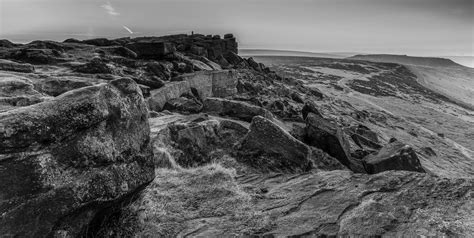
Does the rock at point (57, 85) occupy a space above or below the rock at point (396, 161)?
above

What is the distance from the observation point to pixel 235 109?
19.2 m

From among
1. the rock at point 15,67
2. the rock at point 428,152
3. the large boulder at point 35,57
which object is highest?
the large boulder at point 35,57

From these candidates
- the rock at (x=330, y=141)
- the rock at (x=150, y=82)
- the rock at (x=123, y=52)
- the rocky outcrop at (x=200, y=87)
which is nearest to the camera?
the rock at (x=330, y=141)

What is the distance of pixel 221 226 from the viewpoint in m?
7.79

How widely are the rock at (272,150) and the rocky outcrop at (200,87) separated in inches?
362

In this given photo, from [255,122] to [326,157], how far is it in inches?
186

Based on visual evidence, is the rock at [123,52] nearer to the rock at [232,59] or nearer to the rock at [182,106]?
the rock at [182,106]

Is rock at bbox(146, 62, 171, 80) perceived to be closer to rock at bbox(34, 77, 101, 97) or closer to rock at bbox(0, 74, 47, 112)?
rock at bbox(34, 77, 101, 97)

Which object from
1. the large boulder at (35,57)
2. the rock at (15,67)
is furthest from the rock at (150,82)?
the large boulder at (35,57)

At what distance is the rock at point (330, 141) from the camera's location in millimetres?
16562

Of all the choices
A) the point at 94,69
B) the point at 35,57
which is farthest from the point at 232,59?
the point at 94,69

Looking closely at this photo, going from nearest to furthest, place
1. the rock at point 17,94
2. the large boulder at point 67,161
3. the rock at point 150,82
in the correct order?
the large boulder at point 67,161 → the rock at point 17,94 → the rock at point 150,82

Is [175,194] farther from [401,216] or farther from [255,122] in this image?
[401,216]

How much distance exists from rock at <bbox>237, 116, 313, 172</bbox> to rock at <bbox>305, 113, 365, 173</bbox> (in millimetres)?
3672
